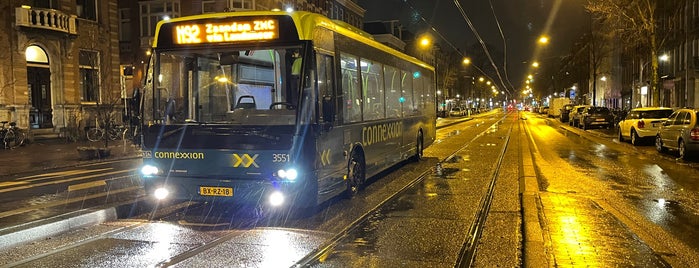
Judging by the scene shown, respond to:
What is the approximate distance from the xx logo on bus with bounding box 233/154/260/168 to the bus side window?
107 cm

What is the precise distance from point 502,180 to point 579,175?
209 cm

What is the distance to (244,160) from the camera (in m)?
7.61

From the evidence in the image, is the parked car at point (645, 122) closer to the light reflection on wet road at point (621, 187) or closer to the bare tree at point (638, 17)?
the light reflection on wet road at point (621, 187)

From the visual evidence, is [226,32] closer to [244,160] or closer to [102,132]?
[244,160]

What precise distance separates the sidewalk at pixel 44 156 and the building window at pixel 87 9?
21.8ft

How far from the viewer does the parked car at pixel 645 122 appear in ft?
70.5

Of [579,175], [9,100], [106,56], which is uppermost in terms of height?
[106,56]

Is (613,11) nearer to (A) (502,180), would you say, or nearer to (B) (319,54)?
(A) (502,180)

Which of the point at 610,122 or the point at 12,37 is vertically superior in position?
the point at 12,37

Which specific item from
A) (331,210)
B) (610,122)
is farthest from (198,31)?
(610,122)

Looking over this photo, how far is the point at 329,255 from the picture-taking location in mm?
6062

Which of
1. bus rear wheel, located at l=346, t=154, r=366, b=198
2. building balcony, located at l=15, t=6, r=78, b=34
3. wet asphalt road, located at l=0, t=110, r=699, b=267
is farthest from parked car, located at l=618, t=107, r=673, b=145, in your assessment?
building balcony, located at l=15, t=6, r=78, b=34

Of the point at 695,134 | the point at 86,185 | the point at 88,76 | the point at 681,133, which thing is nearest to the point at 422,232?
the point at 86,185

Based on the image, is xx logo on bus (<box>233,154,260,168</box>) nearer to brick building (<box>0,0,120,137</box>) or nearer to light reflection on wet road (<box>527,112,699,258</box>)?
light reflection on wet road (<box>527,112,699,258</box>)
